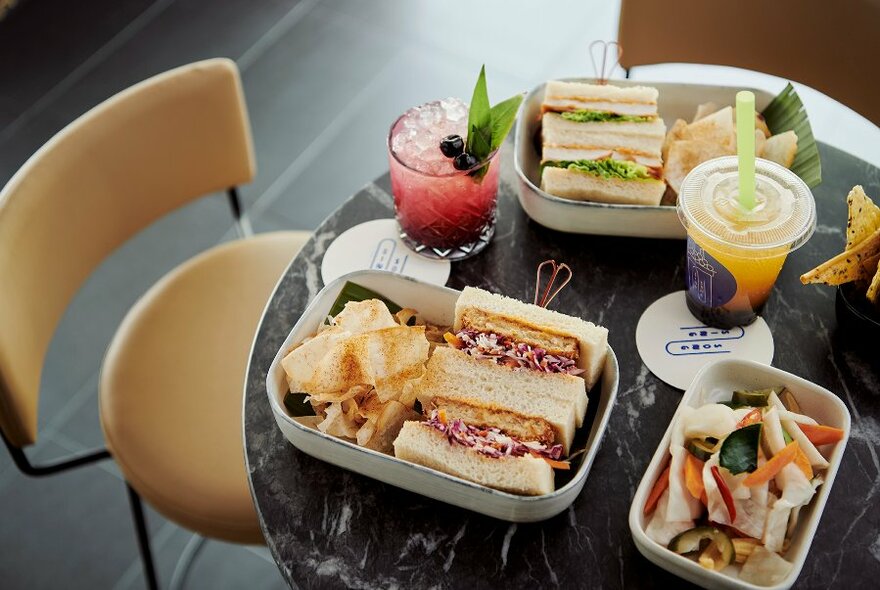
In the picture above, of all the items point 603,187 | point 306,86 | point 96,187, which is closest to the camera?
point 603,187

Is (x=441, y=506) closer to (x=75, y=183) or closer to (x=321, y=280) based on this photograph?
(x=321, y=280)

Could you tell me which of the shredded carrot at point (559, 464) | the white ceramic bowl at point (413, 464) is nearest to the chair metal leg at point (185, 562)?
the white ceramic bowl at point (413, 464)

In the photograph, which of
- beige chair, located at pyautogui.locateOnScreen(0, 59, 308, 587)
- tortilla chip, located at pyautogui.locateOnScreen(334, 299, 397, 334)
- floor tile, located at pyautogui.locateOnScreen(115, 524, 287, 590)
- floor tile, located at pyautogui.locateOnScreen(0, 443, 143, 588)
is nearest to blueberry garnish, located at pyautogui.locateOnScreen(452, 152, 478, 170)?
tortilla chip, located at pyautogui.locateOnScreen(334, 299, 397, 334)

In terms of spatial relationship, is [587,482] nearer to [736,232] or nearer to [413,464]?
[413,464]

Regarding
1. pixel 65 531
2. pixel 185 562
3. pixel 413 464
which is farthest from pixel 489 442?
pixel 65 531

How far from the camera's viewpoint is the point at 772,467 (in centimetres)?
119

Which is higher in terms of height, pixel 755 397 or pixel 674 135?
pixel 674 135

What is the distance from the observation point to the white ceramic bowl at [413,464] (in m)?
1.21

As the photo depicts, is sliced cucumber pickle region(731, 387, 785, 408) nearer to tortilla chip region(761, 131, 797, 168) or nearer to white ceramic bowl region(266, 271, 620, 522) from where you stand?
white ceramic bowl region(266, 271, 620, 522)

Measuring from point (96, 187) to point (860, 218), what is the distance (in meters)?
1.45

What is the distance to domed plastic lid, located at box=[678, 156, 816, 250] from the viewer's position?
1.38 meters

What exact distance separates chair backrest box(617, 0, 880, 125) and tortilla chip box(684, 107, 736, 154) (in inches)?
20.8

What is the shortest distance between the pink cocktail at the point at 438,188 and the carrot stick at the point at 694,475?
589 millimetres

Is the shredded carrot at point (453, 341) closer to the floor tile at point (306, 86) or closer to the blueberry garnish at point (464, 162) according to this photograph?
the blueberry garnish at point (464, 162)
